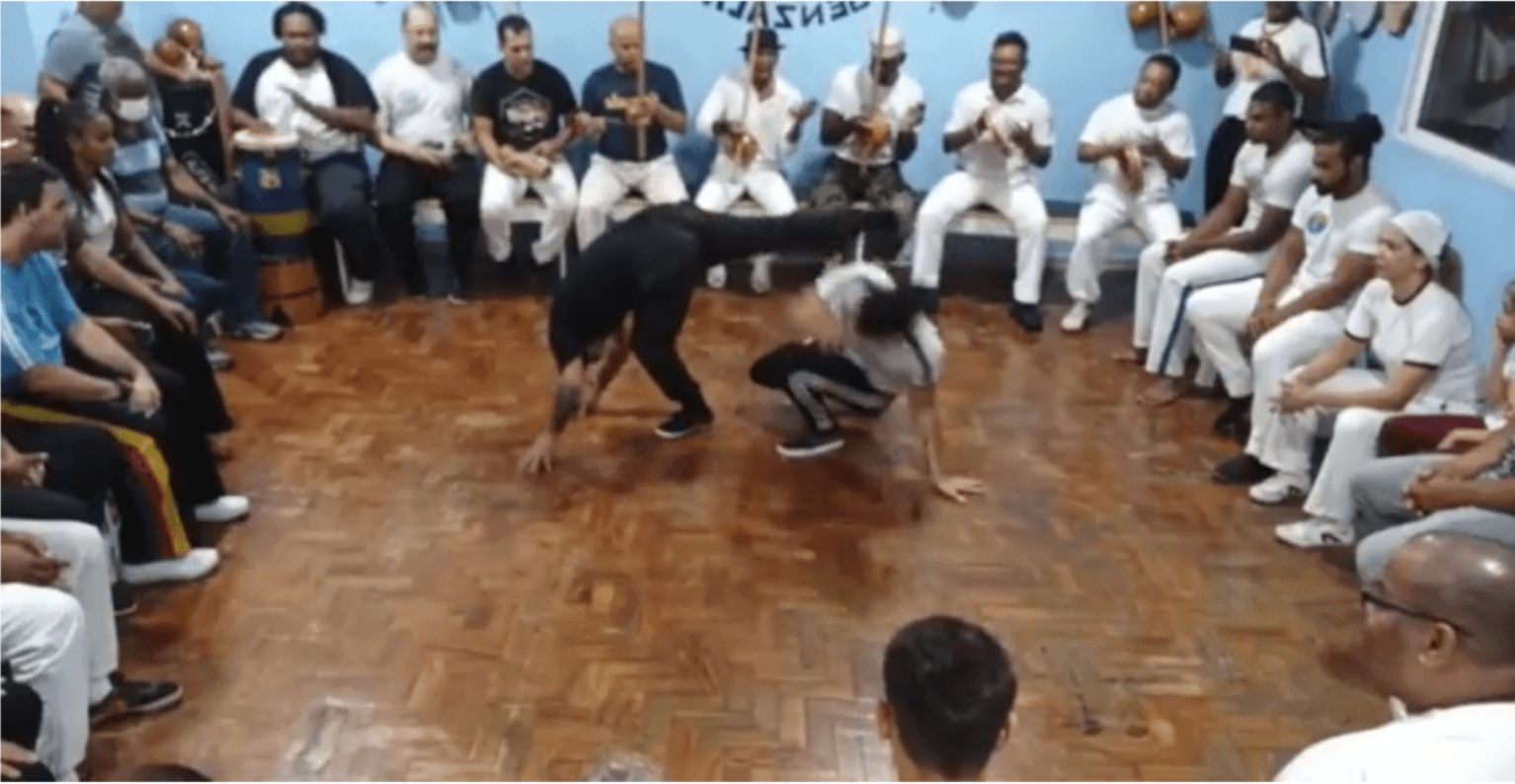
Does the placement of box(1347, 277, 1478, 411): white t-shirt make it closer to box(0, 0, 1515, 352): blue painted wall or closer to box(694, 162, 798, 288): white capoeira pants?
box(0, 0, 1515, 352): blue painted wall

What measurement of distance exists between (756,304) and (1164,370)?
1.77m

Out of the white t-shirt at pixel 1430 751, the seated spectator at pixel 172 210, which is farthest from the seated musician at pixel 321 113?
the white t-shirt at pixel 1430 751

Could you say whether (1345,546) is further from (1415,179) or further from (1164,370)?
(1415,179)

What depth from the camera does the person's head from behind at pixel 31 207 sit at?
318cm

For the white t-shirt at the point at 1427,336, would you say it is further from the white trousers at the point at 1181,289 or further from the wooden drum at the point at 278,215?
the wooden drum at the point at 278,215

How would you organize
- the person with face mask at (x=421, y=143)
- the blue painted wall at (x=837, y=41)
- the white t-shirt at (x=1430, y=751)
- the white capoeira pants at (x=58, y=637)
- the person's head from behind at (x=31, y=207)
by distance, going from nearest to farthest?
the white t-shirt at (x=1430, y=751) → the white capoeira pants at (x=58, y=637) → the person's head from behind at (x=31, y=207) → the person with face mask at (x=421, y=143) → the blue painted wall at (x=837, y=41)

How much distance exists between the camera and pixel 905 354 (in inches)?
155

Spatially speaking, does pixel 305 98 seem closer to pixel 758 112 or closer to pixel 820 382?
pixel 758 112

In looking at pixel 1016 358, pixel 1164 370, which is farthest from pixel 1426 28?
pixel 1016 358

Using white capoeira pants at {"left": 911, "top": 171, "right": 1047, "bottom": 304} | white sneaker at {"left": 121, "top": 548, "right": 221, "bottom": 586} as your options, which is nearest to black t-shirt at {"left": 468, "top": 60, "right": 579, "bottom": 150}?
white capoeira pants at {"left": 911, "top": 171, "right": 1047, "bottom": 304}

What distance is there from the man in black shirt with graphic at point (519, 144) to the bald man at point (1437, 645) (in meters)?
4.40

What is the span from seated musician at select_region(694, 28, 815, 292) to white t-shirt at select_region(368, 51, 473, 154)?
1.08m

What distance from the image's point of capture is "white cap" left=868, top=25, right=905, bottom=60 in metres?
5.69

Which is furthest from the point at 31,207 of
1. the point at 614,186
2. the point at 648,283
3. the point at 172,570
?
the point at 614,186
